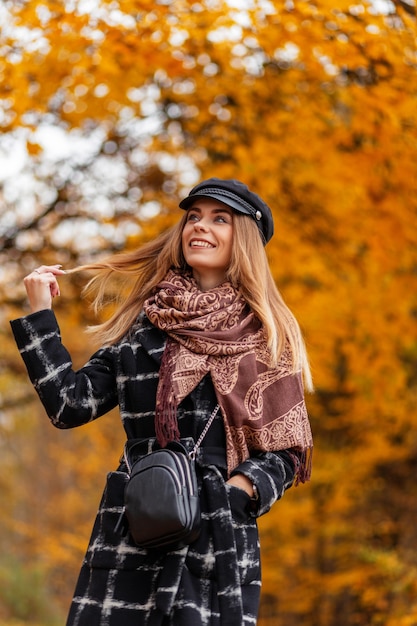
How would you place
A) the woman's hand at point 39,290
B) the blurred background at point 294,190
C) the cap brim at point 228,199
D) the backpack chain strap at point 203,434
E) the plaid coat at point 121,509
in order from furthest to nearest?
the blurred background at point 294,190
the cap brim at point 228,199
the woman's hand at point 39,290
the backpack chain strap at point 203,434
the plaid coat at point 121,509

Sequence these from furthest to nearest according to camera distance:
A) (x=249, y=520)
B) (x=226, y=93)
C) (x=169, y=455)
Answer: (x=226, y=93) < (x=249, y=520) < (x=169, y=455)

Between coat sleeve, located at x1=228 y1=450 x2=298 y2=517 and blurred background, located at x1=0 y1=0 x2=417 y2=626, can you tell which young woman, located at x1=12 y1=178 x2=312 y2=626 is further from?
blurred background, located at x1=0 y1=0 x2=417 y2=626

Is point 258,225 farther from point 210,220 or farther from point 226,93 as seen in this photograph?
point 226,93

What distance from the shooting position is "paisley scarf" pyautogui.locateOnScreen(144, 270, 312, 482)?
2.66 m

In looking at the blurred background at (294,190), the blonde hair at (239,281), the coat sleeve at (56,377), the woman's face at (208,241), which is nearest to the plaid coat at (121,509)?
the coat sleeve at (56,377)

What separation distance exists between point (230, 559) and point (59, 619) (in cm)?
946

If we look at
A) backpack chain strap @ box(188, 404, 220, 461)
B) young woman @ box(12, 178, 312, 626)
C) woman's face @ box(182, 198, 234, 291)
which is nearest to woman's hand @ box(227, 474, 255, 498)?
young woman @ box(12, 178, 312, 626)

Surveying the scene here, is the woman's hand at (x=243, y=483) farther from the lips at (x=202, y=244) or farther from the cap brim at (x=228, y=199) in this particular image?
the cap brim at (x=228, y=199)

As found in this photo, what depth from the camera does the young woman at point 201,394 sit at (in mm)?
2539

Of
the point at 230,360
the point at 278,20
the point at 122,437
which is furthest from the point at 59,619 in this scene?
the point at 230,360

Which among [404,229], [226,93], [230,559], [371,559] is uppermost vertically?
[226,93]

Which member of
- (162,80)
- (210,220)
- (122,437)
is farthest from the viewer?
(122,437)

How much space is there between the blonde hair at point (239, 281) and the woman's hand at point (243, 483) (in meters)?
0.38

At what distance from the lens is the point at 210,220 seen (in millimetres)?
2943
